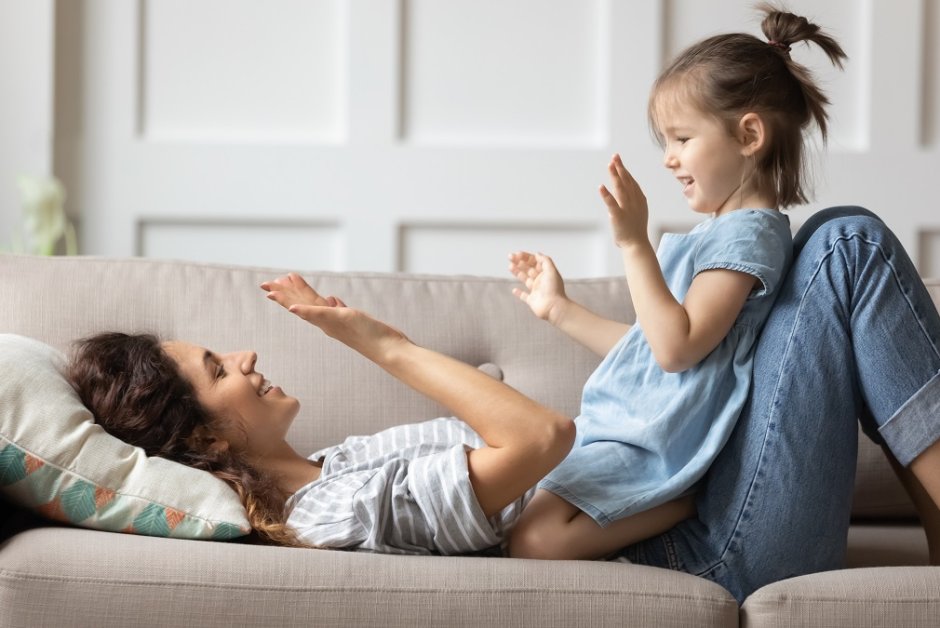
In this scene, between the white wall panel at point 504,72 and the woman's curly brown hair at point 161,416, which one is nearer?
the woman's curly brown hair at point 161,416

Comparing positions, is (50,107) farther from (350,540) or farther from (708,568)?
(708,568)

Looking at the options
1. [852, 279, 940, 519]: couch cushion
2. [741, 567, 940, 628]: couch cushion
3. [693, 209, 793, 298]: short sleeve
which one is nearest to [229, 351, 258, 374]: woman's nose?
[693, 209, 793, 298]: short sleeve

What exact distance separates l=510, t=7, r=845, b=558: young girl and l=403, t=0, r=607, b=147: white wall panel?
3.45 ft

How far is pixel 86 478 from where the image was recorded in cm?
121

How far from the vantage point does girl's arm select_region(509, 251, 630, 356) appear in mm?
1608

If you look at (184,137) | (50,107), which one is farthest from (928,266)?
(50,107)

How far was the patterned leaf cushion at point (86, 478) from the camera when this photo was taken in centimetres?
120

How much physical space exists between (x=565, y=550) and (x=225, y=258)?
150 cm

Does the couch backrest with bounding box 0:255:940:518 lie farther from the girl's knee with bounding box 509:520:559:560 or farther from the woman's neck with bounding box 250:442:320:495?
the girl's knee with bounding box 509:520:559:560

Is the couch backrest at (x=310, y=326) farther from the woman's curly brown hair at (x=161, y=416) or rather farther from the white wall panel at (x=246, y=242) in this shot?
the white wall panel at (x=246, y=242)

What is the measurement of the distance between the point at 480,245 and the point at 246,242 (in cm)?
56

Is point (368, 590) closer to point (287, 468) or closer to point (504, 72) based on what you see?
point (287, 468)

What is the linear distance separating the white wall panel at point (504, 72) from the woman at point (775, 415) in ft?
4.26

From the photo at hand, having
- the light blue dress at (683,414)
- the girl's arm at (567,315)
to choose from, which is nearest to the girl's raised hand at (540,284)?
the girl's arm at (567,315)
